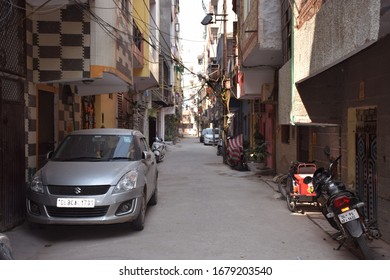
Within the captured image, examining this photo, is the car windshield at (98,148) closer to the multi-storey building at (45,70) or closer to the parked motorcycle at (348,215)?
the multi-storey building at (45,70)

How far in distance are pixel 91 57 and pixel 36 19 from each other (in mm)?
1230

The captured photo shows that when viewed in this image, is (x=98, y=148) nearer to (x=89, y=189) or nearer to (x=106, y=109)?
(x=89, y=189)

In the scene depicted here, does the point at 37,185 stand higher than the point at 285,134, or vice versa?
the point at 285,134

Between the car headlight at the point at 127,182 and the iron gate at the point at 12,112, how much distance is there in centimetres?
175

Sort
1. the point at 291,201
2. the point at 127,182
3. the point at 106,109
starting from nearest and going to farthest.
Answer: the point at 127,182 < the point at 291,201 < the point at 106,109

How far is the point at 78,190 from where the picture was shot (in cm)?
608

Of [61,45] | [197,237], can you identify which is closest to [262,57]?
[61,45]

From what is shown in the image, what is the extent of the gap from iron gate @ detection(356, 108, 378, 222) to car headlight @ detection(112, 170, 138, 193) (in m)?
3.81

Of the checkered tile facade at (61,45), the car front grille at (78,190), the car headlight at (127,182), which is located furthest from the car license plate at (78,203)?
the checkered tile facade at (61,45)

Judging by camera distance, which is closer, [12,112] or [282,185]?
[12,112]

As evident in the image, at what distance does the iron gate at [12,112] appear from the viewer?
20.6 ft

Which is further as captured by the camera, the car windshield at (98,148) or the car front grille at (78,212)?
the car windshield at (98,148)

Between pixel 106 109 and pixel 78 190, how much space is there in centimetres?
907

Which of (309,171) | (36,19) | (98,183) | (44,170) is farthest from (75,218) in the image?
(309,171)
